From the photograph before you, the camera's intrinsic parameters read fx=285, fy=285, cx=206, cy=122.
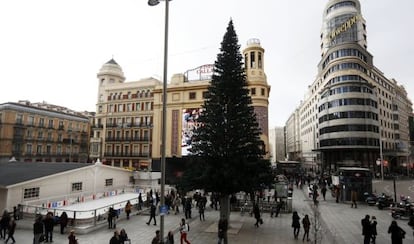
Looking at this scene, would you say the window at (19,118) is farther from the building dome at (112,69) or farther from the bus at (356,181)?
the bus at (356,181)

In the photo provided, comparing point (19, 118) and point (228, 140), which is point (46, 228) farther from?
point (19, 118)

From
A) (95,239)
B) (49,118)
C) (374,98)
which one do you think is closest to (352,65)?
(374,98)

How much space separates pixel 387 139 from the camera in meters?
70.9

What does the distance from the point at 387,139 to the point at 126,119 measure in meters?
62.7

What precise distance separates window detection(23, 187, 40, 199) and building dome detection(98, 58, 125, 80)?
4480cm

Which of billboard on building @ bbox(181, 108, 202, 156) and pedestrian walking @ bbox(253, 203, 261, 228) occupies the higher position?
billboard on building @ bbox(181, 108, 202, 156)

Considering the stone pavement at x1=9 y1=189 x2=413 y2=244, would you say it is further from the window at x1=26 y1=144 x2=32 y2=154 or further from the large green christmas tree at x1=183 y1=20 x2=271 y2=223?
the window at x1=26 y1=144 x2=32 y2=154

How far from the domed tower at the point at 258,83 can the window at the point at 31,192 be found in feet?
91.3

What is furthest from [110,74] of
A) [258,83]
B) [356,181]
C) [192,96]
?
[356,181]

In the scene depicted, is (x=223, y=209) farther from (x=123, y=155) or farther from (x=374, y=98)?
(x=374, y=98)

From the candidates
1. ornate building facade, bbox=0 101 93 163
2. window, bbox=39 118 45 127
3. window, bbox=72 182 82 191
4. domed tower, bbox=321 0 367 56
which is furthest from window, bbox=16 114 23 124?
domed tower, bbox=321 0 367 56

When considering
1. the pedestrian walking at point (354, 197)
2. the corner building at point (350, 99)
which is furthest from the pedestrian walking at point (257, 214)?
the corner building at point (350, 99)

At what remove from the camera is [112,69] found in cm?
6525

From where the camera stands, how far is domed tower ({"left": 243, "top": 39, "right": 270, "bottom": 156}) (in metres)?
42.1
